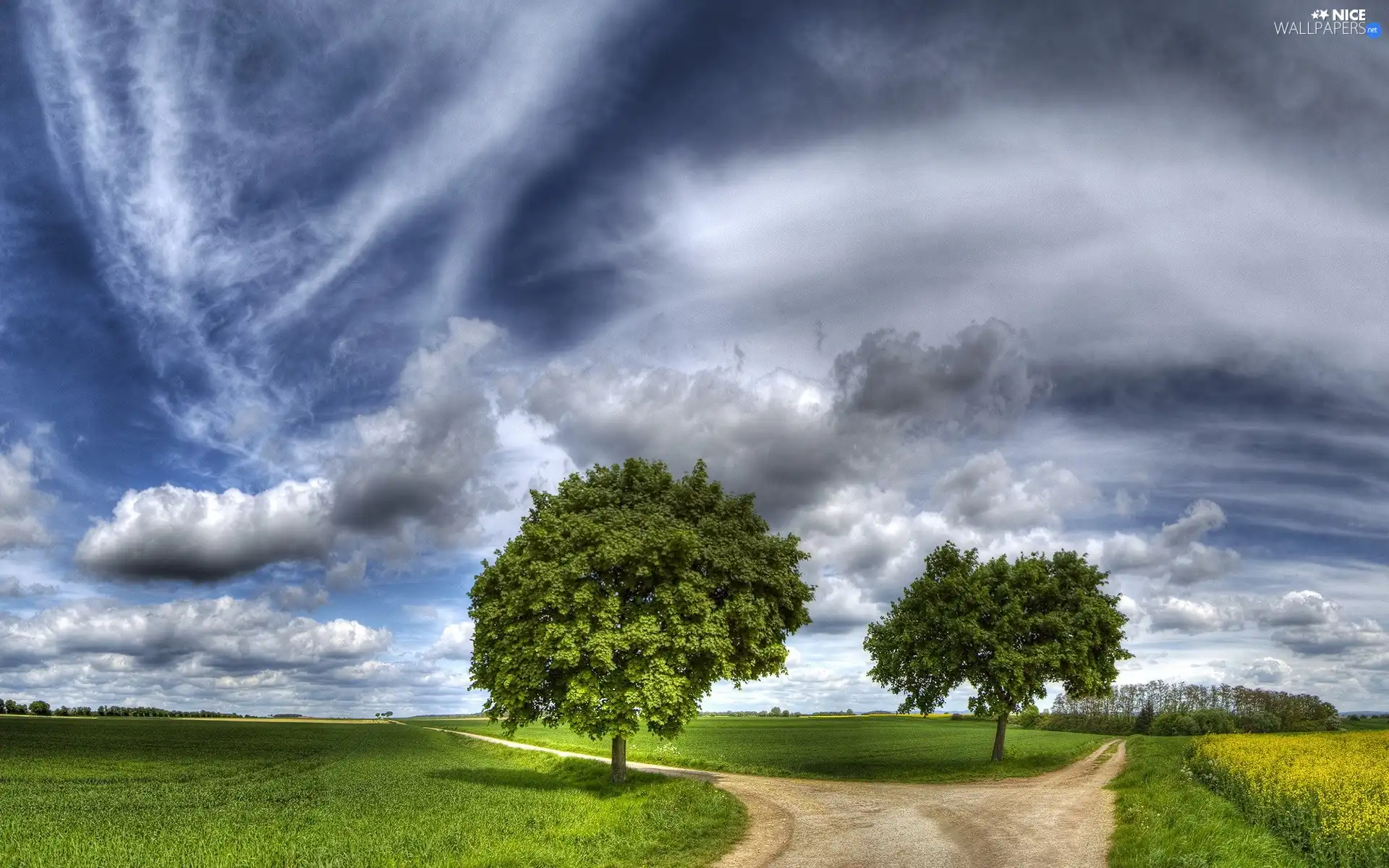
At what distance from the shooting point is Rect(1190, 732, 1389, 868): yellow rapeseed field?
1717 centimetres

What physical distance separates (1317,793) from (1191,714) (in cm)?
9685

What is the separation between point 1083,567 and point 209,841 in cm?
4117

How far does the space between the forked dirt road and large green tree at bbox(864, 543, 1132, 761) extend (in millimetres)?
6789

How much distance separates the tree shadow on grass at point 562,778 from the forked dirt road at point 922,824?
10.8 ft

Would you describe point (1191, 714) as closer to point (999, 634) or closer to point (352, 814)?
point (999, 634)

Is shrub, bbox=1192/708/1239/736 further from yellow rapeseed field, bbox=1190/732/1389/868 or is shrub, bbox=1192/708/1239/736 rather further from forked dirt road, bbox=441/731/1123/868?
forked dirt road, bbox=441/731/1123/868

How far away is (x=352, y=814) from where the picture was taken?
80.0 feet

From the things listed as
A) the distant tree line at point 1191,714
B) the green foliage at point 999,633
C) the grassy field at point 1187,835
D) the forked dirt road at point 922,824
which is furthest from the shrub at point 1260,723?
the grassy field at point 1187,835

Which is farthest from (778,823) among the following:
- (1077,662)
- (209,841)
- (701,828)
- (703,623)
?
(1077,662)

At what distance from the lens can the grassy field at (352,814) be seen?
17766mm

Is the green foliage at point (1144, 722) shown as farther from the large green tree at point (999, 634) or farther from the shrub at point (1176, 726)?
the large green tree at point (999, 634)

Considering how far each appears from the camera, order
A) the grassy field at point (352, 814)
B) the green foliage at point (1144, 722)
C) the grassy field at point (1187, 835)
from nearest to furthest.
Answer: the grassy field at point (1187, 835), the grassy field at point (352, 814), the green foliage at point (1144, 722)

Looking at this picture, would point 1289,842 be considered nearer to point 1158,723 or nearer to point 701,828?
point 701,828

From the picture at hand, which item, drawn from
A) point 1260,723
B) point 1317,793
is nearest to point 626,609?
point 1317,793
